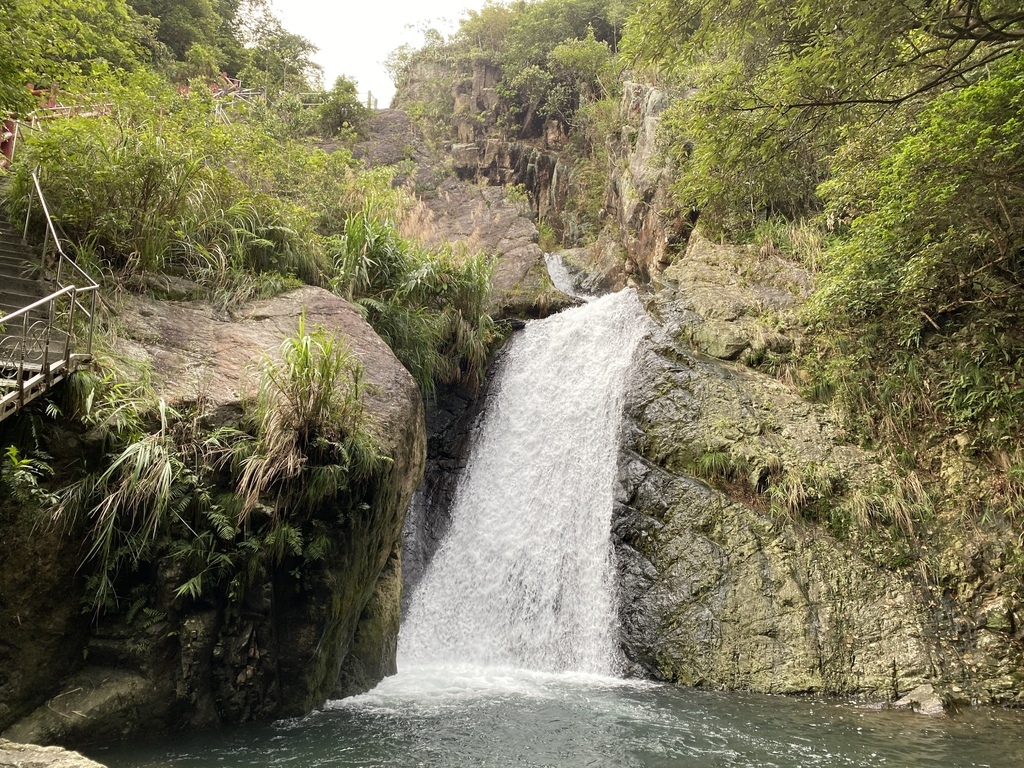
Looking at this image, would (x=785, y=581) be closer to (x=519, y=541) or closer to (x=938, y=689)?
(x=938, y=689)

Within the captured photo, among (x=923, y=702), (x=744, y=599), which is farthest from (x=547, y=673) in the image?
(x=923, y=702)

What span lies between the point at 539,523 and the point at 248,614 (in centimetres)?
523

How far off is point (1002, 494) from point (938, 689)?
2737mm

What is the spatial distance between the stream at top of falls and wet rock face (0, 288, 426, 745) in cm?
31

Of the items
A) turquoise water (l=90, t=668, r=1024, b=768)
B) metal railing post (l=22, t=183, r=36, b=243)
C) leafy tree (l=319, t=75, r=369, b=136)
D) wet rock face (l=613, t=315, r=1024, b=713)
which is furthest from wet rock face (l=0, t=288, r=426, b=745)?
leafy tree (l=319, t=75, r=369, b=136)

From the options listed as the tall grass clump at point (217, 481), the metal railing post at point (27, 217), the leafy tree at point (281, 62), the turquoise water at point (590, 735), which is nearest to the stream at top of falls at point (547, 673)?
the turquoise water at point (590, 735)

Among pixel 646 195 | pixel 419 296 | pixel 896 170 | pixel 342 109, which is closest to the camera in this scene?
pixel 896 170

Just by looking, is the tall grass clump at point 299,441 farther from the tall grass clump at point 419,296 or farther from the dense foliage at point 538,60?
the dense foliage at point 538,60

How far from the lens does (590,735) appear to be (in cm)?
602

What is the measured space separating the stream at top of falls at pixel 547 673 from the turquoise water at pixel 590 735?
0.02 metres

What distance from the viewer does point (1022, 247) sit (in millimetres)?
8625

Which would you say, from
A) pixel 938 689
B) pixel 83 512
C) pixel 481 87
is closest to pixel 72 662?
pixel 83 512

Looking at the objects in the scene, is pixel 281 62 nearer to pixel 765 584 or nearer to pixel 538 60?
pixel 538 60

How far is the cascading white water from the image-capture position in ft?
29.9
